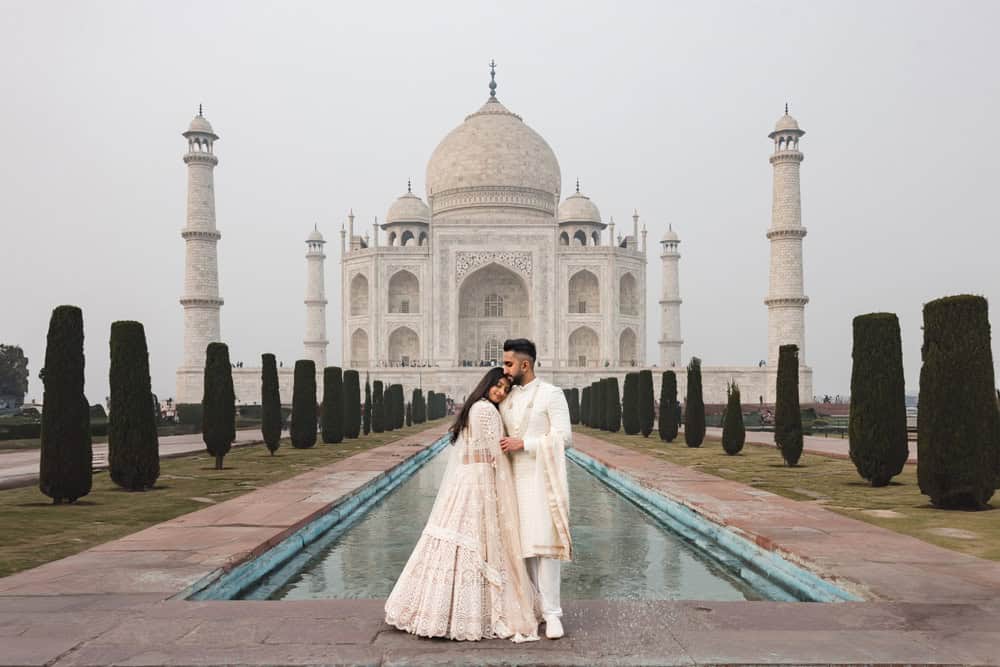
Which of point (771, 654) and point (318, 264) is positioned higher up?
point (318, 264)

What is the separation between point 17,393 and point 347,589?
3945cm

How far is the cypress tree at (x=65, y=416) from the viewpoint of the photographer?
7680 mm

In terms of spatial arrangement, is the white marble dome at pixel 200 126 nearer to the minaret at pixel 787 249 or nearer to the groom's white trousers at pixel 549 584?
the minaret at pixel 787 249

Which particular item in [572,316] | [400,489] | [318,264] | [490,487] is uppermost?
[318,264]

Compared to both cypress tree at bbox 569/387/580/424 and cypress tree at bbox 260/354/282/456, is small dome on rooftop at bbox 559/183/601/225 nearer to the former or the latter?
cypress tree at bbox 569/387/580/424

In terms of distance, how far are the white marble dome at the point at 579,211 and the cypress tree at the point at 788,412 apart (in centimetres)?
3564

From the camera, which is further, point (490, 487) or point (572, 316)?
point (572, 316)

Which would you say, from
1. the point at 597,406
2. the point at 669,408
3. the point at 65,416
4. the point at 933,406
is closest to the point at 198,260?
the point at 597,406

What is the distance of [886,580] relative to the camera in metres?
4.14

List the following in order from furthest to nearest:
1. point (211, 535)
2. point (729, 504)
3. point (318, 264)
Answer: point (318, 264), point (729, 504), point (211, 535)

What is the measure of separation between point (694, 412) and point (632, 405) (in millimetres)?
4797

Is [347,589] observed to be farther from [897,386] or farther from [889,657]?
[897,386]

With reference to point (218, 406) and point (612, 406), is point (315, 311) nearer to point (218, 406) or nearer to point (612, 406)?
point (612, 406)

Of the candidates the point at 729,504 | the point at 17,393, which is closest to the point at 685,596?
the point at 729,504
